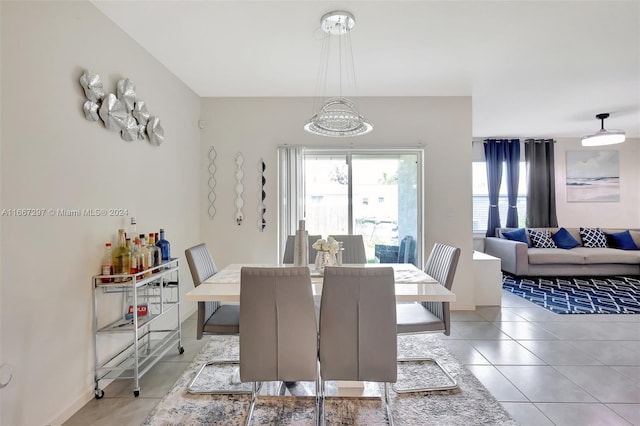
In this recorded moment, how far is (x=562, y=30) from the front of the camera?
2301mm

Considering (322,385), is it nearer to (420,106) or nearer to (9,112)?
(9,112)

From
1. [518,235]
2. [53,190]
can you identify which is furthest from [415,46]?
[518,235]

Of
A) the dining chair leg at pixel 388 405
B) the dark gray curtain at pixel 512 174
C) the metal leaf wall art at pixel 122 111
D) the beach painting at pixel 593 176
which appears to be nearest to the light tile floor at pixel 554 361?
the dining chair leg at pixel 388 405

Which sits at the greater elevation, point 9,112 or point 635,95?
point 635,95

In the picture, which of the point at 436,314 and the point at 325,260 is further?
the point at 325,260

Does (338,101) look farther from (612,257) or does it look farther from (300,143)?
(612,257)

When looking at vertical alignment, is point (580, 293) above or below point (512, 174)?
below

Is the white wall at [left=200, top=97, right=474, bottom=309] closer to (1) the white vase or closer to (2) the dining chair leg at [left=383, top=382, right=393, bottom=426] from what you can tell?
(1) the white vase

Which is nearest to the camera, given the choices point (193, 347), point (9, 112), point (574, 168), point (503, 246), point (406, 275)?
point (9, 112)

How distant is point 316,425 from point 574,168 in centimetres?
706

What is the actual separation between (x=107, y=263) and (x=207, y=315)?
786 mm

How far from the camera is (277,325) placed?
156 cm

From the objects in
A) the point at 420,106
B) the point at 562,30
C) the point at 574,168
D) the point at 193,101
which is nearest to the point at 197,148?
the point at 193,101

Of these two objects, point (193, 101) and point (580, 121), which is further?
point (580, 121)
